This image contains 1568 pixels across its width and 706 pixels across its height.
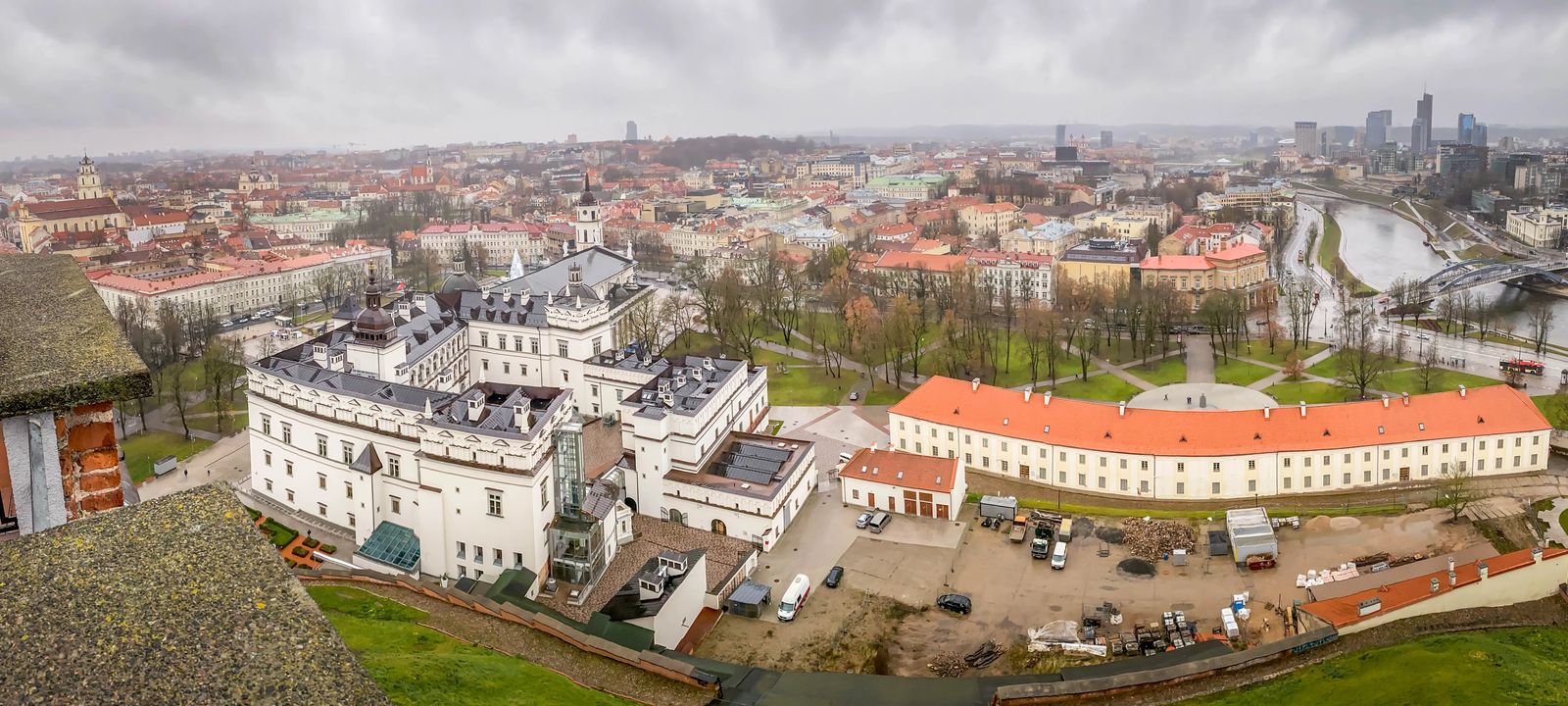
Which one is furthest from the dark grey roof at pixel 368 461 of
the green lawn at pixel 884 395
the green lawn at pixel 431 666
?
the green lawn at pixel 884 395

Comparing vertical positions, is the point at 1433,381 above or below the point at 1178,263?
below

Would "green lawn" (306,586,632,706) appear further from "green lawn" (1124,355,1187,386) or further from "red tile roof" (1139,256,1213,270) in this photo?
"red tile roof" (1139,256,1213,270)

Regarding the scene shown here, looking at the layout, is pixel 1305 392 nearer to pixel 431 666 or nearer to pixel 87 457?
pixel 431 666

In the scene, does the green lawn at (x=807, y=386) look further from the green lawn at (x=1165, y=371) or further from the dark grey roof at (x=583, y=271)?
the green lawn at (x=1165, y=371)

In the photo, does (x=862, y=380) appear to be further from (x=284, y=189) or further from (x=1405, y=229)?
(x=284, y=189)

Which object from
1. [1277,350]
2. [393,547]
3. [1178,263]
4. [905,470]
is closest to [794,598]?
[905,470]

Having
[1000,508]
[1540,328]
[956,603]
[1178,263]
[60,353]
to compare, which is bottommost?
[956,603]
